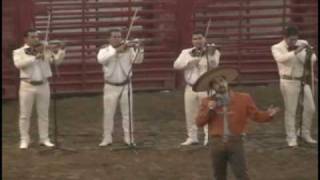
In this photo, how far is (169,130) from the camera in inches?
603

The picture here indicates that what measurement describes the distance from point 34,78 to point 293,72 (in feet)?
12.2

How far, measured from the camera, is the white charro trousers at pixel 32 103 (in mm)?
13352

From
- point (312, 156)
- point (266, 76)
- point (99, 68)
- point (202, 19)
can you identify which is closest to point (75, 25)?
point (99, 68)

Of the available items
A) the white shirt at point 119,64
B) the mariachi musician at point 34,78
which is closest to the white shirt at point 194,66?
the white shirt at point 119,64

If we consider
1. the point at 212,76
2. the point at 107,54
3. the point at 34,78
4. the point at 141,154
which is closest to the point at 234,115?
the point at 212,76

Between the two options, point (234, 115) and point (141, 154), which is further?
point (141, 154)

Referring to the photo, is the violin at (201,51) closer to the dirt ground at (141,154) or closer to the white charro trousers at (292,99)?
the white charro trousers at (292,99)

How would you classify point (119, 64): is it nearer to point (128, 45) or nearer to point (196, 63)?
point (128, 45)

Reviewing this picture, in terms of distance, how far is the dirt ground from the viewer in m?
11.8

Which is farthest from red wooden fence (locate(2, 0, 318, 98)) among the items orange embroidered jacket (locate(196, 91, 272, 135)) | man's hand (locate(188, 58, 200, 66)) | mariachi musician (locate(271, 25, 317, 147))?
orange embroidered jacket (locate(196, 91, 272, 135))

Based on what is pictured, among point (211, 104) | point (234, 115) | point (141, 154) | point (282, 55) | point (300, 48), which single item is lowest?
point (141, 154)

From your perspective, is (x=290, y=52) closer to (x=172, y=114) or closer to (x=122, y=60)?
(x=122, y=60)

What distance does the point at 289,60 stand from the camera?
13195 millimetres

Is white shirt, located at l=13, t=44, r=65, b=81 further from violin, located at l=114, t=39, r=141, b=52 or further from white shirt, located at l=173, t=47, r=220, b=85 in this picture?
white shirt, located at l=173, t=47, r=220, b=85
